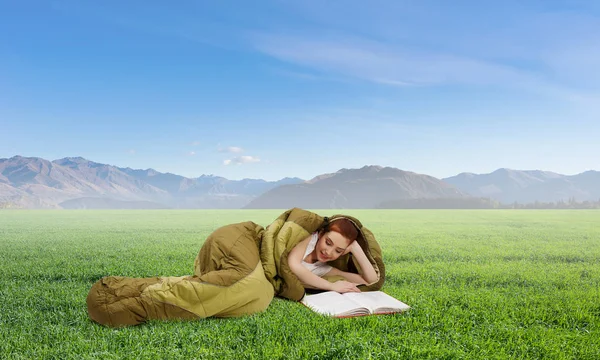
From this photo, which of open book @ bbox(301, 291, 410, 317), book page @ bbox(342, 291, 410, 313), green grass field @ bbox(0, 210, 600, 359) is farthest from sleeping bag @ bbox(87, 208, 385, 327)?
book page @ bbox(342, 291, 410, 313)

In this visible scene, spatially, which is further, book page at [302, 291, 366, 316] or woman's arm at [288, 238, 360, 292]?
woman's arm at [288, 238, 360, 292]

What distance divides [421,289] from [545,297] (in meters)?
1.86

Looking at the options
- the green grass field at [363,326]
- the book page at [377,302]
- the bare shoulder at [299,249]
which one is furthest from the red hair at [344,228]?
the green grass field at [363,326]

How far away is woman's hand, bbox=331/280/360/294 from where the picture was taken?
284 inches

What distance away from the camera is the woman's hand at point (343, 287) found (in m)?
7.21

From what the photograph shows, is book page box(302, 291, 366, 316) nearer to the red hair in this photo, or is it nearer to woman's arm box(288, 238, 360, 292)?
woman's arm box(288, 238, 360, 292)

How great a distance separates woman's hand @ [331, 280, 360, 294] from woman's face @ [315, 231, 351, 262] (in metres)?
0.52

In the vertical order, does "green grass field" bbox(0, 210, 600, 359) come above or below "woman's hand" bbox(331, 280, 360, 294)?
below

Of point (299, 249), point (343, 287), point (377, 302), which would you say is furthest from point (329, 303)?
point (299, 249)

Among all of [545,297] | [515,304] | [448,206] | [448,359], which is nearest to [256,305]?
[448,359]

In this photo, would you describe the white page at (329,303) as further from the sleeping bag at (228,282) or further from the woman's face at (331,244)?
the woman's face at (331,244)

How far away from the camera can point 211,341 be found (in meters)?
5.05

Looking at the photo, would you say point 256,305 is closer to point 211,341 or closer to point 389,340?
point 211,341

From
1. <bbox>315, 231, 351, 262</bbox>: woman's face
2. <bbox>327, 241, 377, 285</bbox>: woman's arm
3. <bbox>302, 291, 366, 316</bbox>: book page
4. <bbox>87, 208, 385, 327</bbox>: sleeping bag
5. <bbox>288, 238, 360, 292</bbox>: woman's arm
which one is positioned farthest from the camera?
<bbox>327, 241, 377, 285</bbox>: woman's arm
